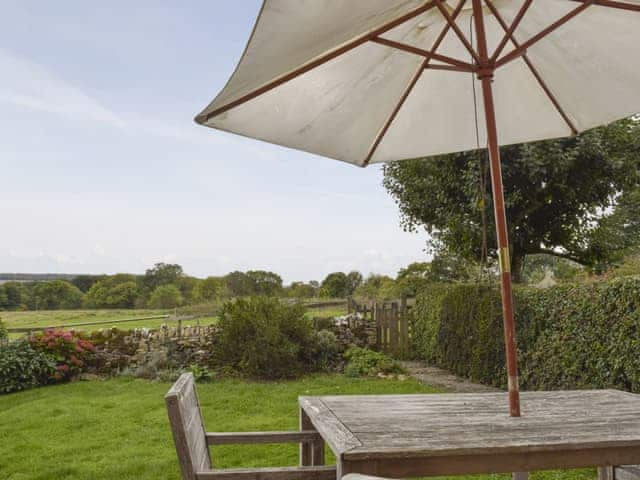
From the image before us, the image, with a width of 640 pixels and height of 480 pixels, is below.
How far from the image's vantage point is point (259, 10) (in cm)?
177

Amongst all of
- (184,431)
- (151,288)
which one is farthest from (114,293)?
(184,431)

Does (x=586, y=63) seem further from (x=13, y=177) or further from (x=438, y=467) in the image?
(x=13, y=177)

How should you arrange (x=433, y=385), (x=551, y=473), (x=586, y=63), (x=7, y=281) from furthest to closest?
(x=7, y=281) → (x=433, y=385) → (x=551, y=473) → (x=586, y=63)

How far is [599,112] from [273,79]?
1914 millimetres

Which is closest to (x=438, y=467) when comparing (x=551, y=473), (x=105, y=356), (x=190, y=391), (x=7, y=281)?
(x=190, y=391)

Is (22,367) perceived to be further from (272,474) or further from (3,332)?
(272,474)

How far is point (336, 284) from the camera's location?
2289 centimetres

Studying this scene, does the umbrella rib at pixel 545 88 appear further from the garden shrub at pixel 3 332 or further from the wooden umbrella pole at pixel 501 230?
the garden shrub at pixel 3 332

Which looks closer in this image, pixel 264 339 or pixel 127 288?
pixel 264 339

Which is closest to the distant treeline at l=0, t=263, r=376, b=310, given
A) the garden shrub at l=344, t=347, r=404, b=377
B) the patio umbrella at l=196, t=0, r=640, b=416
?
the garden shrub at l=344, t=347, r=404, b=377

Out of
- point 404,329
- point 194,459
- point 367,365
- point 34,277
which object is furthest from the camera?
point 34,277

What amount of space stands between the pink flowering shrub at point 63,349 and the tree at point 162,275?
965 cm

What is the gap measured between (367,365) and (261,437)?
689 centimetres

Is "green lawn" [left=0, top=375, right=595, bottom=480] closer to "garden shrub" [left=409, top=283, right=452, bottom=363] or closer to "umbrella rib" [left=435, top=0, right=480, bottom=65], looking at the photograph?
"garden shrub" [left=409, top=283, right=452, bottom=363]
